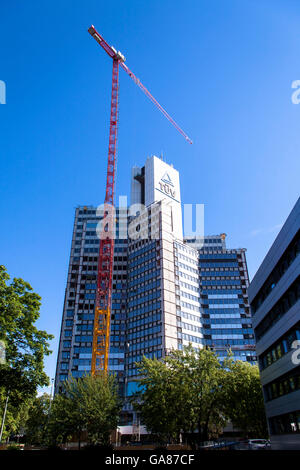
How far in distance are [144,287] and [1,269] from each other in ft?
242

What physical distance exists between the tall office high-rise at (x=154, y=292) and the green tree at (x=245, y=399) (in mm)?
45482

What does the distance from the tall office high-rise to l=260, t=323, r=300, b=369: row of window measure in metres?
51.6

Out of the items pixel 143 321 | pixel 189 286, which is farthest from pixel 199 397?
pixel 189 286

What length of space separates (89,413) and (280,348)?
32.1 metres

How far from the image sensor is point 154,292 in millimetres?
100062

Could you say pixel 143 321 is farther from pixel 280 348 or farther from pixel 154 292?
pixel 280 348

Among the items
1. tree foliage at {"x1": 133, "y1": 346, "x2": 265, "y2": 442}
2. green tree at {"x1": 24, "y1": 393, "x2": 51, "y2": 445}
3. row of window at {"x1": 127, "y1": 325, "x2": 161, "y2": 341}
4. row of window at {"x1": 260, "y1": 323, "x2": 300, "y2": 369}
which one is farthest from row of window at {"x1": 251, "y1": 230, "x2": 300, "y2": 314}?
green tree at {"x1": 24, "y1": 393, "x2": 51, "y2": 445}

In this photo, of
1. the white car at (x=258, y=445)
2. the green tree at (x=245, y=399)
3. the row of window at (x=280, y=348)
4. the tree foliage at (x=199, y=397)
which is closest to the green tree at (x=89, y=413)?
the tree foliage at (x=199, y=397)

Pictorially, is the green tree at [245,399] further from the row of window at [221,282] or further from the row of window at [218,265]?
the row of window at [218,265]

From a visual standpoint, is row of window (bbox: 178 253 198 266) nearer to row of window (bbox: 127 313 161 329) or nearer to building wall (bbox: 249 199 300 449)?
row of window (bbox: 127 313 161 329)

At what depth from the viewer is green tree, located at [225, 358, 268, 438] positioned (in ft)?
138

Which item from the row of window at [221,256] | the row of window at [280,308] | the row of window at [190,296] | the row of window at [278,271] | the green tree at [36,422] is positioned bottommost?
the green tree at [36,422]

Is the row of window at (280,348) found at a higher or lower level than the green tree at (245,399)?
higher

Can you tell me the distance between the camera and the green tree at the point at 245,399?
42.2m
